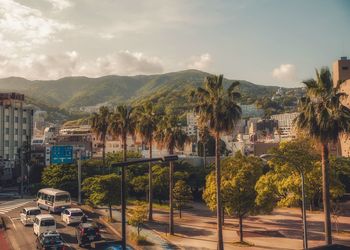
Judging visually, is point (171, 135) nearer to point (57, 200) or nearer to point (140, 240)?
point (140, 240)

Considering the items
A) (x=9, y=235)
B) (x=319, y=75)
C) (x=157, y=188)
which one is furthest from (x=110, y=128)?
(x=319, y=75)

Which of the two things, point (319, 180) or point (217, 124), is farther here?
point (319, 180)

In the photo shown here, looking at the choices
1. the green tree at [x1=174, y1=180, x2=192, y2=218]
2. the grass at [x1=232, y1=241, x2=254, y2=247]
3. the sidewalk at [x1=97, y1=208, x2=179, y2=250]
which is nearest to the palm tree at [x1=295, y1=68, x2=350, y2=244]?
the grass at [x1=232, y1=241, x2=254, y2=247]

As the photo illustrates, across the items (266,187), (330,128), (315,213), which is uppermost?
(330,128)

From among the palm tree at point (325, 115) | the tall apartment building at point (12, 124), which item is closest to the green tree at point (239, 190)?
the palm tree at point (325, 115)

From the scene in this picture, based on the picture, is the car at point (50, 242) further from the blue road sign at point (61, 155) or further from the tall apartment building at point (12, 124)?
the tall apartment building at point (12, 124)

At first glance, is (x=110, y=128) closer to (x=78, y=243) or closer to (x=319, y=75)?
(x=78, y=243)

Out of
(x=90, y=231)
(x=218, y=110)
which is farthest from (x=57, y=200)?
(x=218, y=110)
